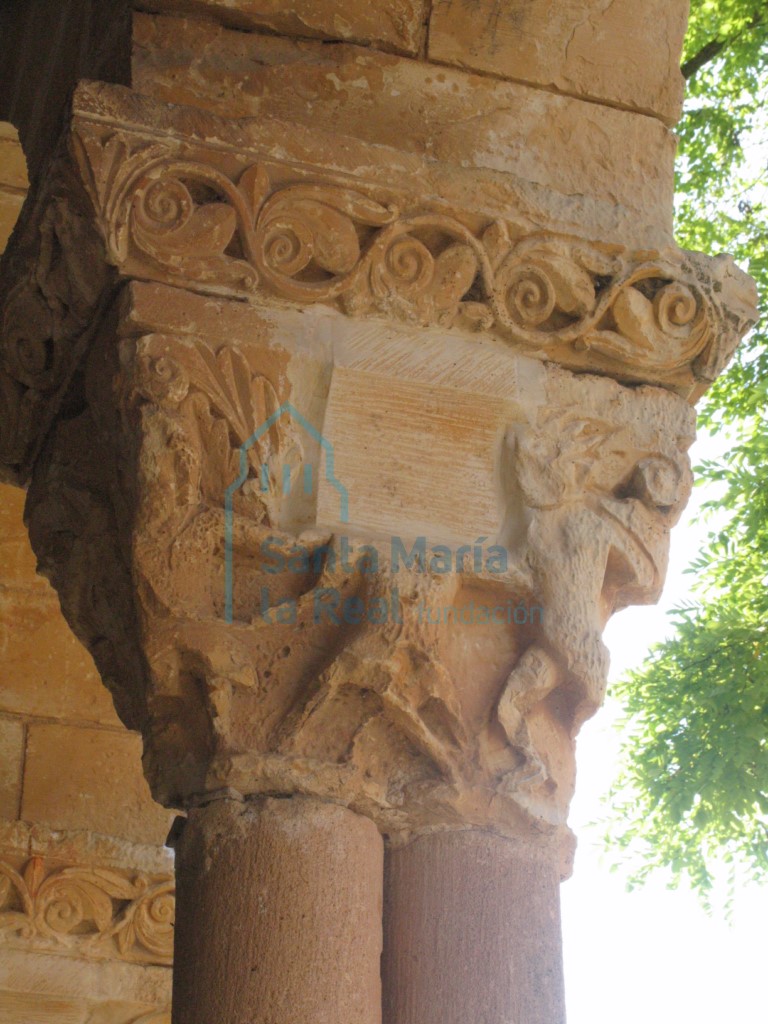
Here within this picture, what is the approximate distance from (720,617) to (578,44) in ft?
9.73

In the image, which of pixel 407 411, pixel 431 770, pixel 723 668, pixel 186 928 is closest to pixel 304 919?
pixel 186 928

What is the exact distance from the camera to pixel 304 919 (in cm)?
217

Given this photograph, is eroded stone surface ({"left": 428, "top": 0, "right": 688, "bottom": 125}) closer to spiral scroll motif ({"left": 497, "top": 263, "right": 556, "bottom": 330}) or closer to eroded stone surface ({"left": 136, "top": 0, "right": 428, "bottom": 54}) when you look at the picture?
eroded stone surface ({"left": 136, "top": 0, "right": 428, "bottom": 54})

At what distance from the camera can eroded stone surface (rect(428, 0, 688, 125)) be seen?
2779mm

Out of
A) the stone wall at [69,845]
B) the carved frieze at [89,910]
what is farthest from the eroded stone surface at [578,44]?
the carved frieze at [89,910]

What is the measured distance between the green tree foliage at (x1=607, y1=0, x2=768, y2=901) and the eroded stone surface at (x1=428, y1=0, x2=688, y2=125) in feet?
8.60

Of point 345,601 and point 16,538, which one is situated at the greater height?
point 16,538

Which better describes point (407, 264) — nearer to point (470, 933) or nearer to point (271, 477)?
point (271, 477)

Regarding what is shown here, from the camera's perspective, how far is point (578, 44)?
2.84 meters

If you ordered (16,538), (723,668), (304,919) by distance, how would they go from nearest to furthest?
(304,919) < (16,538) < (723,668)

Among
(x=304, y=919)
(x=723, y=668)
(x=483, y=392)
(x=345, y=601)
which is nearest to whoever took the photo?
(x=304, y=919)

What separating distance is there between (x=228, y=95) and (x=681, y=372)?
3.16 feet

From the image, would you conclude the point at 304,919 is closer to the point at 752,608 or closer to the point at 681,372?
the point at 681,372

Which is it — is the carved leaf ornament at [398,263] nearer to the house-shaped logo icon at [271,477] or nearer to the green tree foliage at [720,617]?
the house-shaped logo icon at [271,477]
